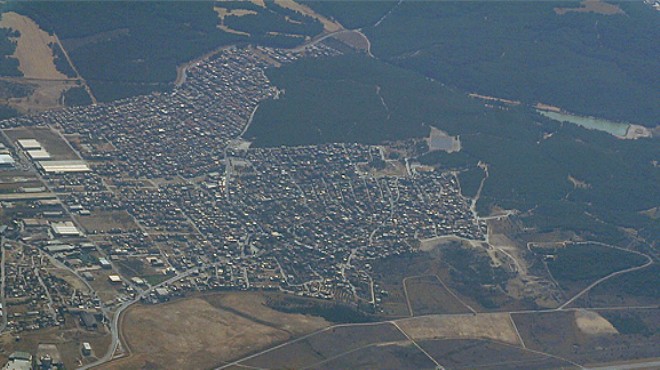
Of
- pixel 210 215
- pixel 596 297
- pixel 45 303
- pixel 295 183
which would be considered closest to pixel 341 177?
pixel 295 183

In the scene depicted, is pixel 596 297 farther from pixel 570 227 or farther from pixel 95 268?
pixel 95 268

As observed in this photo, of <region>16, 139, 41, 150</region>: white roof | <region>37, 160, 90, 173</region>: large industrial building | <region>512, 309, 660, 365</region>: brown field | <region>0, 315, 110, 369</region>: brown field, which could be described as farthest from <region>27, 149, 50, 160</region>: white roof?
<region>512, 309, 660, 365</region>: brown field

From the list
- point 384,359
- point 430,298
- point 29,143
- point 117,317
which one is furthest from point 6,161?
point 384,359

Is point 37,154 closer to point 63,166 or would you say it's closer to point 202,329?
point 63,166

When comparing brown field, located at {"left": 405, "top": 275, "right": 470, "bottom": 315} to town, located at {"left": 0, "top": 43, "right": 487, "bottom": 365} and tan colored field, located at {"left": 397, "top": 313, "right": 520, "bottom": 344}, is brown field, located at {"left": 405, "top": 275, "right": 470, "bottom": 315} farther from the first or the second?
town, located at {"left": 0, "top": 43, "right": 487, "bottom": 365}

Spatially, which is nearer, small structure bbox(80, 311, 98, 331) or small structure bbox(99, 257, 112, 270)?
small structure bbox(80, 311, 98, 331)

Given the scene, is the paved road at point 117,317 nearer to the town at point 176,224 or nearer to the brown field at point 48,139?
the town at point 176,224
